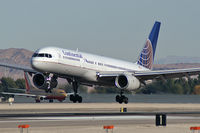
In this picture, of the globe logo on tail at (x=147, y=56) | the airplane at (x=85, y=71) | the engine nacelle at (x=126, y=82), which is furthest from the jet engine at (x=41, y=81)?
the globe logo on tail at (x=147, y=56)

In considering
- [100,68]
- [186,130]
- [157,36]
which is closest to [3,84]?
[157,36]

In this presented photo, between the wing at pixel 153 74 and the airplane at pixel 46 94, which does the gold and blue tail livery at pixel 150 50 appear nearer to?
the wing at pixel 153 74

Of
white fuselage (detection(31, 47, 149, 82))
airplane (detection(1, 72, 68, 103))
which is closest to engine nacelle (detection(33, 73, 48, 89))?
white fuselage (detection(31, 47, 149, 82))

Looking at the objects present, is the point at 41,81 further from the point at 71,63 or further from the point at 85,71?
the point at 85,71

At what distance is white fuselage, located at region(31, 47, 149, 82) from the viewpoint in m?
54.2

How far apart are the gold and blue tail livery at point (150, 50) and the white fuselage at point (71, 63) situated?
13.6 metres

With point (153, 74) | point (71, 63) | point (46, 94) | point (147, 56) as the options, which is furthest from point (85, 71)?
point (46, 94)

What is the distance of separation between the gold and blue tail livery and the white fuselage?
535 inches

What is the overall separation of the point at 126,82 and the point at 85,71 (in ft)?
19.1

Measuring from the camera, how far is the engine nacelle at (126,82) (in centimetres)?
5984

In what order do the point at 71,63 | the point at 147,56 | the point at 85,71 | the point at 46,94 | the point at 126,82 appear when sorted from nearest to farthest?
the point at 71,63
the point at 85,71
the point at 126,82
the point at 147,56
the point at 46,94

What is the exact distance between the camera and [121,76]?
60406 mm

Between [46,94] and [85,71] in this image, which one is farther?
[46,94]

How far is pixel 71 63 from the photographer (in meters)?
55.8
